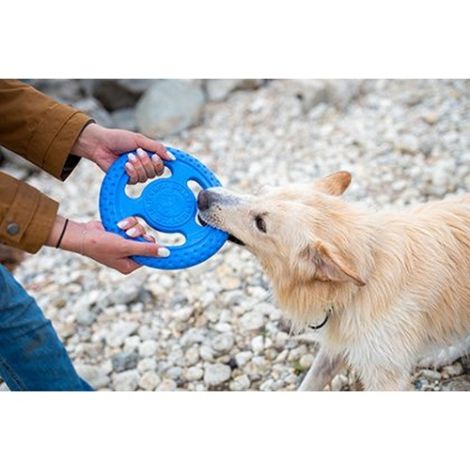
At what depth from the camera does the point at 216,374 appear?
4168 mm

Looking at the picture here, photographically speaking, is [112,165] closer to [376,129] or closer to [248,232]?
[248,232]

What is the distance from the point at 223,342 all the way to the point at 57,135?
1.82 metres

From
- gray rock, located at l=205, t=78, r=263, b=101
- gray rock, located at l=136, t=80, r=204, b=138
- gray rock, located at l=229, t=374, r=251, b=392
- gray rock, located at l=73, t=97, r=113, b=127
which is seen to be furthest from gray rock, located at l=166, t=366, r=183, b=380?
gray rock, located at l=205, t=78, r=263, b=101

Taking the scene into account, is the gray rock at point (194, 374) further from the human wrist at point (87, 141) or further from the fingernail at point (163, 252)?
the human wrist at point (87, 141)

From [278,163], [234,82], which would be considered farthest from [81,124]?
[234,82]

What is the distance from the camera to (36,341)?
138 inches

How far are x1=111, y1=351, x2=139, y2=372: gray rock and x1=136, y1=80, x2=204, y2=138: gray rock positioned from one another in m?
3.41

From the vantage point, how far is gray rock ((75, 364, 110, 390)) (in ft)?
14.0

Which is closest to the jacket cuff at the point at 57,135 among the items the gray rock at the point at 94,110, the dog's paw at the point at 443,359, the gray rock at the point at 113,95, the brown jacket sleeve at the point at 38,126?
the brown jacket sleeve at the point at 38,126

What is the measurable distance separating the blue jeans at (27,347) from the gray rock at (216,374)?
2.87 ft

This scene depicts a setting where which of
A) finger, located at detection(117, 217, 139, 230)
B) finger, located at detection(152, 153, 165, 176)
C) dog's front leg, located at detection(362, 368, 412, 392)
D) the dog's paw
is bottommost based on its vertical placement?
the dog's paw

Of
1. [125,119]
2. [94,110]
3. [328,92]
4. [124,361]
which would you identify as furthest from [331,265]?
[125,119]

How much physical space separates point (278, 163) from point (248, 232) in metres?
3.09

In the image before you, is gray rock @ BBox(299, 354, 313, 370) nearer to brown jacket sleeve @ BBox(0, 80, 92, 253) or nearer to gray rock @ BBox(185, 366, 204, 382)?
gray rock @ BBox(185, 366, 204, 382)
